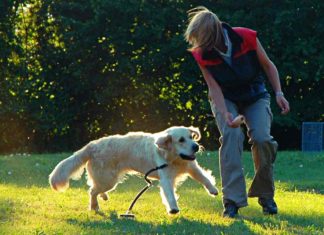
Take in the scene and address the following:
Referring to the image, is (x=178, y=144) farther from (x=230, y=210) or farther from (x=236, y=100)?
(x=230, y=210)

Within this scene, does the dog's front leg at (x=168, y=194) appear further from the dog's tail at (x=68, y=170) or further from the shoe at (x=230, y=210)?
the dog's tail at (x=68, y=170)

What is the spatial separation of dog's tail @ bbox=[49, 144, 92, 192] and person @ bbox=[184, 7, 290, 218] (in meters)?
1.72

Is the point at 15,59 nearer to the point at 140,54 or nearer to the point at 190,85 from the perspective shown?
the point at 140,54

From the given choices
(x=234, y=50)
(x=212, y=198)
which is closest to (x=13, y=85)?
(x=212, y=198)

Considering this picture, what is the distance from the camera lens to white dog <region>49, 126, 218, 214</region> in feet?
23.3

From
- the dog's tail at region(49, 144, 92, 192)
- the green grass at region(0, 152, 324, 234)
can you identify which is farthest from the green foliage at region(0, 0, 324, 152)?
the dog's tail at region(49, 144, 92, 192)

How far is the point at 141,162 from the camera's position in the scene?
7.50 meters

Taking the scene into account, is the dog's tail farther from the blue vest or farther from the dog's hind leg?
the blue vest

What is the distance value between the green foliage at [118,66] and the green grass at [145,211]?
375 inches

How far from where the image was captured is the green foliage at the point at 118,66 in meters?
20.9

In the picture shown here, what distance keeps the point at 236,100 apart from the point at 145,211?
4.96 ft

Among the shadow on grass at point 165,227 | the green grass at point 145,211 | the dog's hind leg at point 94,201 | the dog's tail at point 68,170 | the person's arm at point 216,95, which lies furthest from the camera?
the dog's tail at point 68,170

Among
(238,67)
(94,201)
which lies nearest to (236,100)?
(238,67)

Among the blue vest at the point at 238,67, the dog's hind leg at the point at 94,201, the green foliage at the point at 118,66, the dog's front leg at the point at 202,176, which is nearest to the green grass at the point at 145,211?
the dog's hind leg at the point at 94,201
